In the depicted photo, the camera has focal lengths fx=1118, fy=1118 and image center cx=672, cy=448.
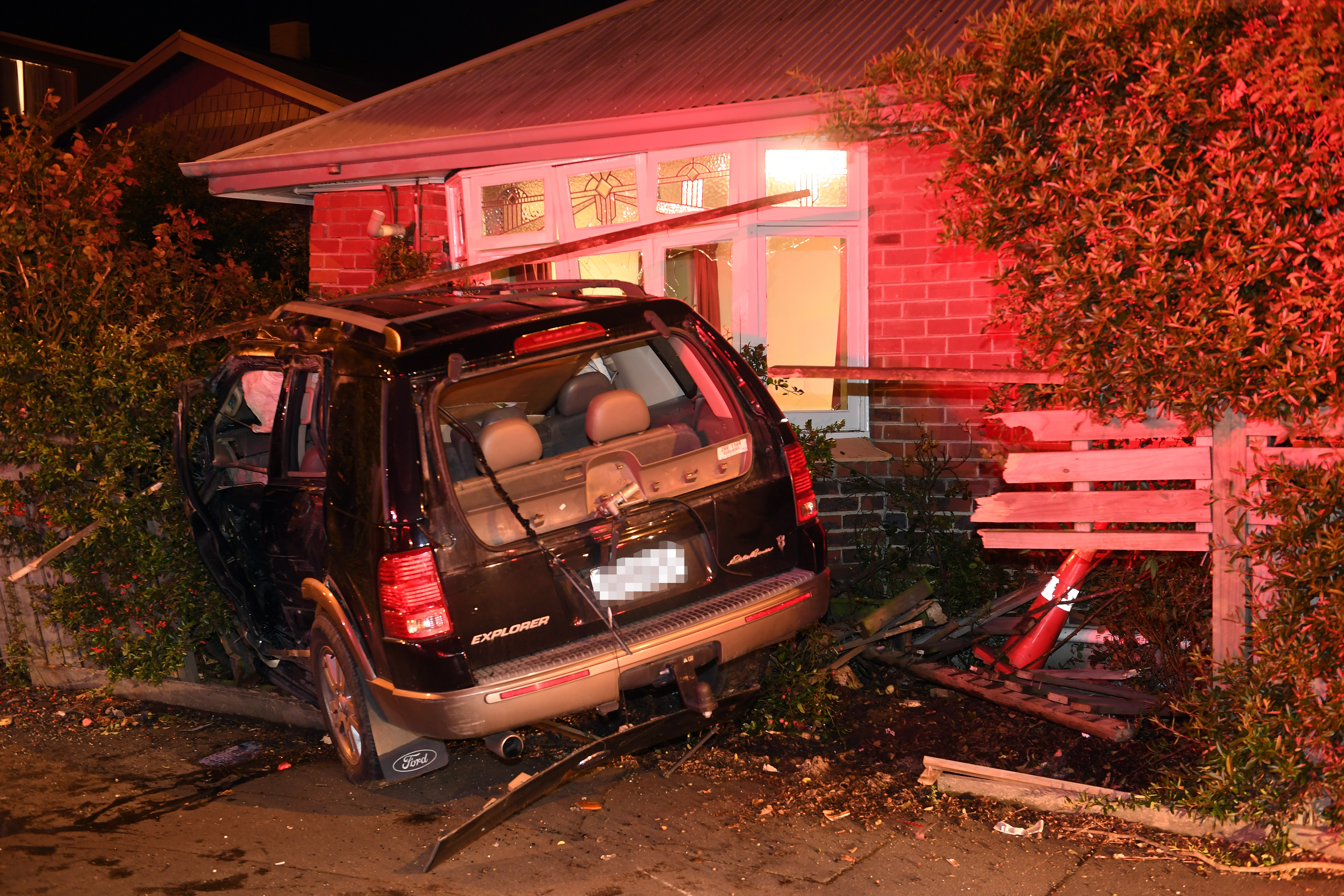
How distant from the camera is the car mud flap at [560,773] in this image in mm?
4117

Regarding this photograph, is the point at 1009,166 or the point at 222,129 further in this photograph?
the point at 222,129

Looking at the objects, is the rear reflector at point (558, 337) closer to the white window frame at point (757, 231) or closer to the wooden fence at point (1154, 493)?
the wooden fence at point (1154, 493)

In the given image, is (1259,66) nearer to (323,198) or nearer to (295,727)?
(295,727)

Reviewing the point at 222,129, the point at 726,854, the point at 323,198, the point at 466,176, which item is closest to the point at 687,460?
the point at 726,854

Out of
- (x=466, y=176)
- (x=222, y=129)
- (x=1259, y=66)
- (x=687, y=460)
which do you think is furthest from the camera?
(x=222, y=129)

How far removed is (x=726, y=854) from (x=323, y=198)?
284 inches

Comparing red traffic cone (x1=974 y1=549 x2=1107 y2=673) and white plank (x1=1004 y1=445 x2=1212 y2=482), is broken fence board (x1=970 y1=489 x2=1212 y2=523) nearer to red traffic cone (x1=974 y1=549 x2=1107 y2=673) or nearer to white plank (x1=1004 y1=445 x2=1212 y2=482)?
white plank (x1=1004 y1=445 x2=1212 y2=482)

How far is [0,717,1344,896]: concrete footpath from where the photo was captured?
393cm

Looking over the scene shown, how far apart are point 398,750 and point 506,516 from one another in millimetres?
1223

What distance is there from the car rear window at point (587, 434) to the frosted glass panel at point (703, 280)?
2.69 metres

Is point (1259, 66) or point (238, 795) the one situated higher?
point (1259, 66)

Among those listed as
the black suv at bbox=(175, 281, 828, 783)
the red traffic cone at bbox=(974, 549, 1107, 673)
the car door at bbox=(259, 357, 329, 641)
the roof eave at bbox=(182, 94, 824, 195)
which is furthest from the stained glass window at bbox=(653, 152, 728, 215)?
the car door at bbox=(259, 357, 329, 641)

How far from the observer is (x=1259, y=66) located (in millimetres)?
3662

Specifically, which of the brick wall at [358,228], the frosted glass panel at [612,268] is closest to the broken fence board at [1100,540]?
the frosted glass panel at [612,268]
